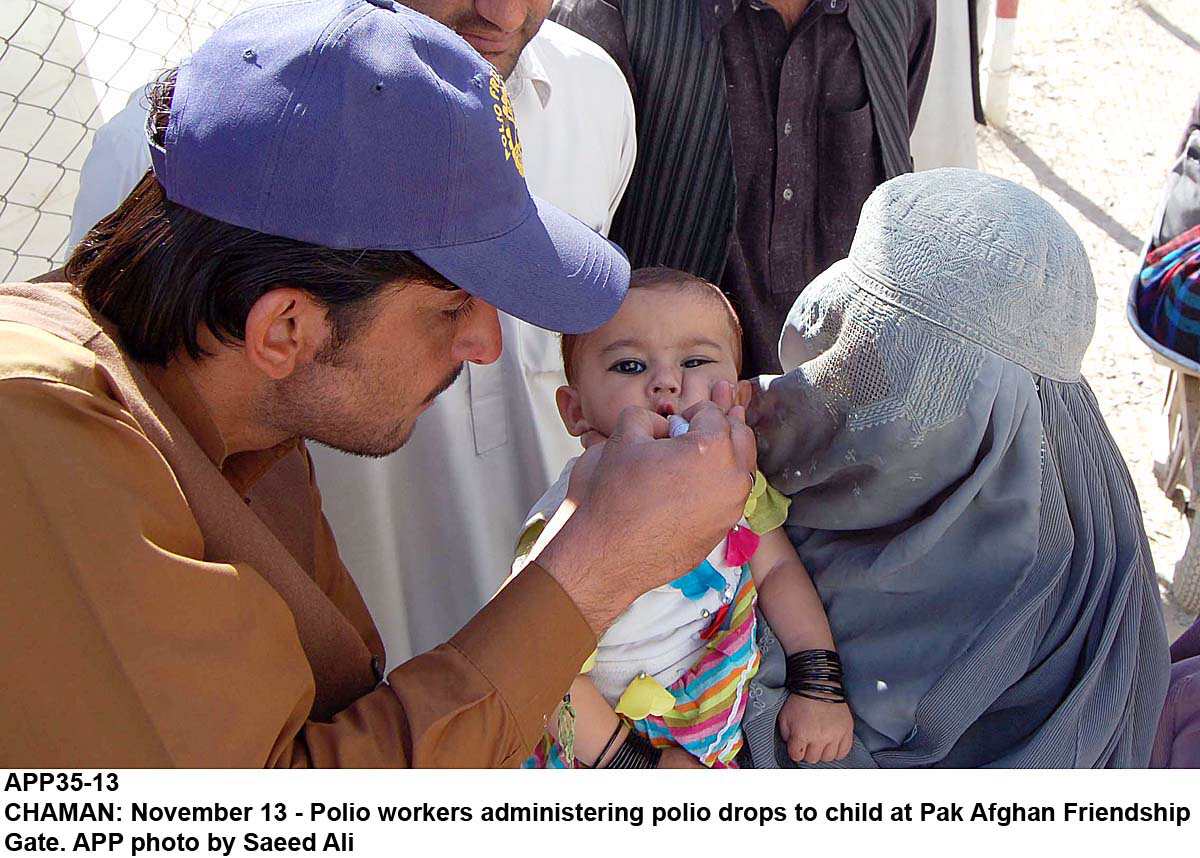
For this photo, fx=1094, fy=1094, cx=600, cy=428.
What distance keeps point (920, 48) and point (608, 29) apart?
1.08 m

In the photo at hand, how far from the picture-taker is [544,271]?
5.60 feet

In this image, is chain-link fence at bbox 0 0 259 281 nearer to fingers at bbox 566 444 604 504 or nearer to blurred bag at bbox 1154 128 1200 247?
fingers at bbox 566 444 604 504

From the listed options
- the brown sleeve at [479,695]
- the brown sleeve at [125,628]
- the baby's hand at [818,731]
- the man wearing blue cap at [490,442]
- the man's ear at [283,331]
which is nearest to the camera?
the brown sleeve at [125,628]

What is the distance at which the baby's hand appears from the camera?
70.8 inches

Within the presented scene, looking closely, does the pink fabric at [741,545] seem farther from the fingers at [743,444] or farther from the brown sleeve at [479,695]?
the brown sleeve at [479,695]

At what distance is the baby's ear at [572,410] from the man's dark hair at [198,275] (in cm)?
56

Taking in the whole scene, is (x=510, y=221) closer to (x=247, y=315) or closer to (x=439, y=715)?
(x=247, y=315)

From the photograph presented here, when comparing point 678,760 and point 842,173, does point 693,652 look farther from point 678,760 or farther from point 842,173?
point 842,173

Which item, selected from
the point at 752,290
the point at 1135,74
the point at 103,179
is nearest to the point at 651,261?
the point at 752,290

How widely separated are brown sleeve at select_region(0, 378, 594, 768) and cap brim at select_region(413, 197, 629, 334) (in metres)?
0.51

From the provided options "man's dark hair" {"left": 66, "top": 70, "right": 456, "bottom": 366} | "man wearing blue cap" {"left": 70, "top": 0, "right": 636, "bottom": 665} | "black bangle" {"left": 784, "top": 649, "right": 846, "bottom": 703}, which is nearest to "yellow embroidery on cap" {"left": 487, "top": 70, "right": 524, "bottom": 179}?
"man's dark hair" {"left": 66, "top": 70, "right": 456, "bottom": 366}

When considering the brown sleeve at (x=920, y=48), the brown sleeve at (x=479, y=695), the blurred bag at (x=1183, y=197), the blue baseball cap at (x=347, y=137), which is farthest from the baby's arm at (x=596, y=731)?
the blurred bag at (x=1183, y=197)

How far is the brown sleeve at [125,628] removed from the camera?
47.8 inches
